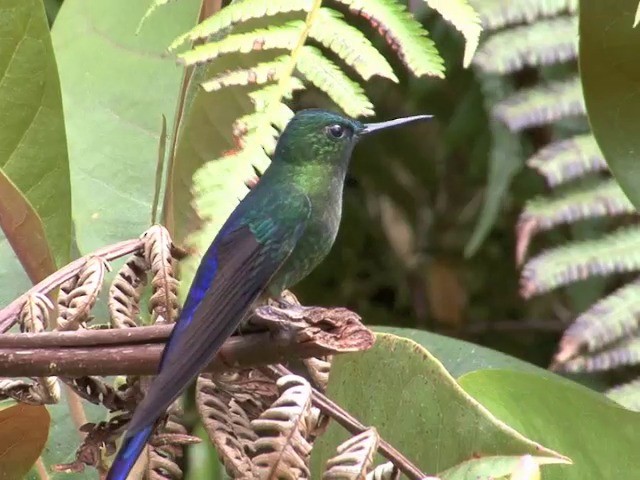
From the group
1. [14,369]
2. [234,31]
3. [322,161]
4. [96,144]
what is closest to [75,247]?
A: [96,144]

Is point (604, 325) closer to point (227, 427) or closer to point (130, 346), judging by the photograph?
point (227, 427)

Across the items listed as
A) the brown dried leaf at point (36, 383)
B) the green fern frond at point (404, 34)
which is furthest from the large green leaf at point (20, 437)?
the green fern frond at point (404, 34)

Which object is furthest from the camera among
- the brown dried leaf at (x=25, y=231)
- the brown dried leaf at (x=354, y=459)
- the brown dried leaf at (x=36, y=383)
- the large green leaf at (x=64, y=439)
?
the large green leaf at (x=64, y=439)

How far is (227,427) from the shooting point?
88cm

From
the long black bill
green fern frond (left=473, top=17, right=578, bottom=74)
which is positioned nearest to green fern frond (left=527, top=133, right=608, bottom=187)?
green fern frond (left=473, top=17, right=578, bottom=74)

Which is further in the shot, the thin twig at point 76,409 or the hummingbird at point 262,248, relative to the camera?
the thin twig at point 76,409

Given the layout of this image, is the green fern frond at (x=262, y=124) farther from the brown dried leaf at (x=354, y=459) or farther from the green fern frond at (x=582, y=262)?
the green fern frond at (x=582, y=262)

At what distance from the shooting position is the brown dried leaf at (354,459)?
77 centimetres

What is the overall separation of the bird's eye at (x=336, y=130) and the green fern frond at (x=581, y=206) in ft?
1.44

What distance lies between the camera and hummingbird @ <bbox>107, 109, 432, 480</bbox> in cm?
78

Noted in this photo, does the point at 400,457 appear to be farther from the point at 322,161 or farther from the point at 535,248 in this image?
the point at 535,248

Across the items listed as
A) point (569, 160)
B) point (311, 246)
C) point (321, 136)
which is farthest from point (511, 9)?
point (311, 246)

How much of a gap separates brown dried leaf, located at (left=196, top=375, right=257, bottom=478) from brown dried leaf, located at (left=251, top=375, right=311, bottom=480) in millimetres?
30

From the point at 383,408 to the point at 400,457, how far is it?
134 mm
